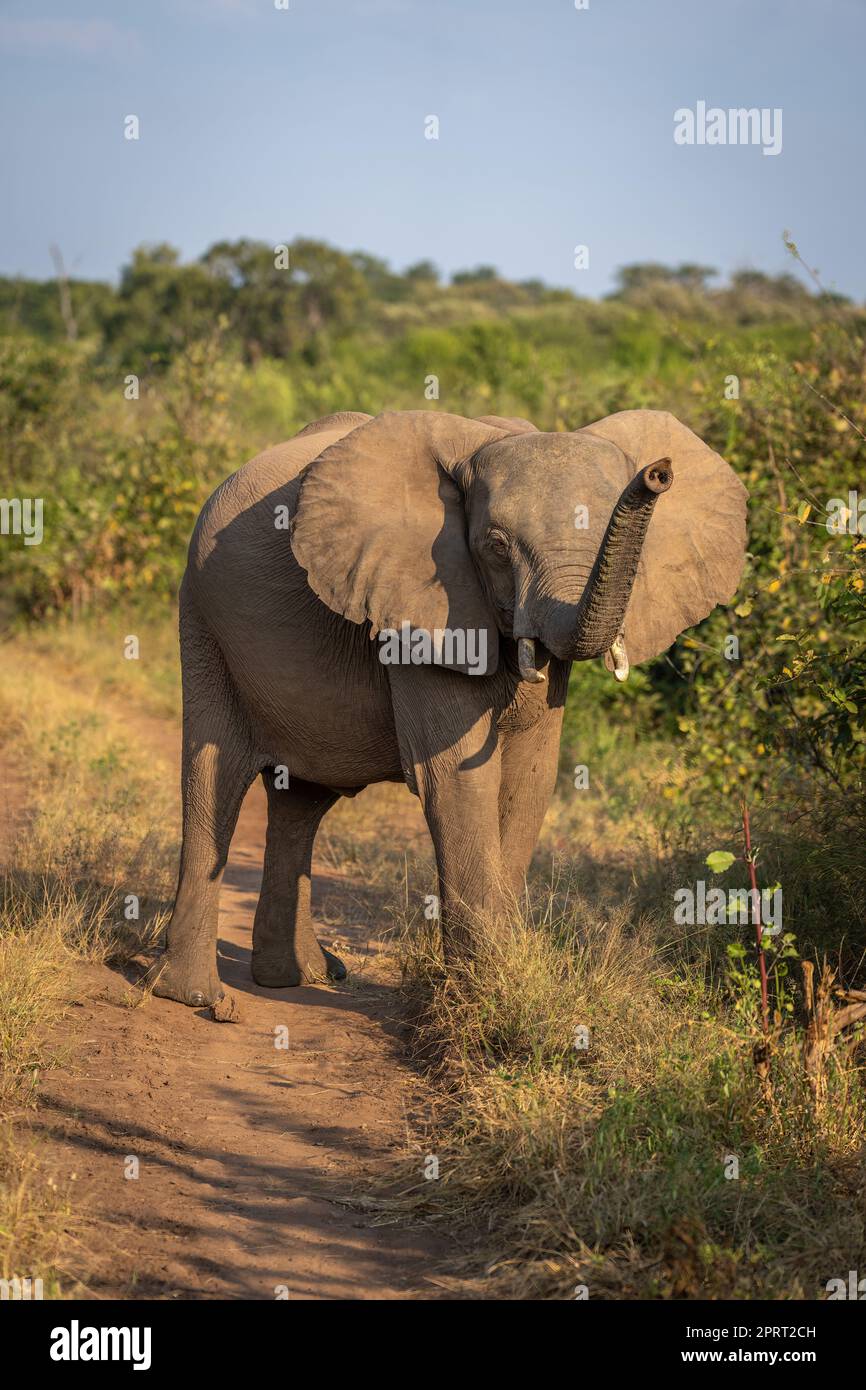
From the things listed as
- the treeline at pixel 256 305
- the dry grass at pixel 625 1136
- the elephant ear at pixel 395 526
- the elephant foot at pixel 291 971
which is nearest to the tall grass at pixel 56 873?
the elephant foot at pixel 291 971

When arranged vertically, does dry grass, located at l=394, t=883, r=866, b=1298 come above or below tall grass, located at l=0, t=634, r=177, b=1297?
below

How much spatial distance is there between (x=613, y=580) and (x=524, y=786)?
4.62ft

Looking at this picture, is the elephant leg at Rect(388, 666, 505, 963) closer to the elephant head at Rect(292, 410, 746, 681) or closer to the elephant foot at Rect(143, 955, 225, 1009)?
the elephant head at Rect(292, 410, 746, 681)

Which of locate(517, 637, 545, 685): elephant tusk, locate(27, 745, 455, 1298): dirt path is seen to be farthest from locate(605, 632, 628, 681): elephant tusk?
locate(27, 745, 455, 1298): dirt path

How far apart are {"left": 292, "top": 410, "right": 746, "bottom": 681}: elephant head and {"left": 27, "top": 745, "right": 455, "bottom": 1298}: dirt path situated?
173cm

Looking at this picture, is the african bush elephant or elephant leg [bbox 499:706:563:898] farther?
elephant leg [bbox 499:706:563:898]

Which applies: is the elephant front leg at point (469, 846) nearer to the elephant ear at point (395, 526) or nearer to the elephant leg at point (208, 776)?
the elephant ear at point (395, 526)

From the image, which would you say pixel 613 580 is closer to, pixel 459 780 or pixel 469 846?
pixel 459 780

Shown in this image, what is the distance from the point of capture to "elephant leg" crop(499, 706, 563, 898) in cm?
599

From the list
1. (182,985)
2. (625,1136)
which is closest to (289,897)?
(182,985)

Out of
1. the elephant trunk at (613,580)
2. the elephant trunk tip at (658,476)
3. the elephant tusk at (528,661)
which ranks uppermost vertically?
the elephant trunk tip at (658,476)

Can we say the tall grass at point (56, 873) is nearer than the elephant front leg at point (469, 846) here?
Yes

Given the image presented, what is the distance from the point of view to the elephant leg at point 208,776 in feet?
22.3

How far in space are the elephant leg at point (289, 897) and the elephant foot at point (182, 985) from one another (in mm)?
368
